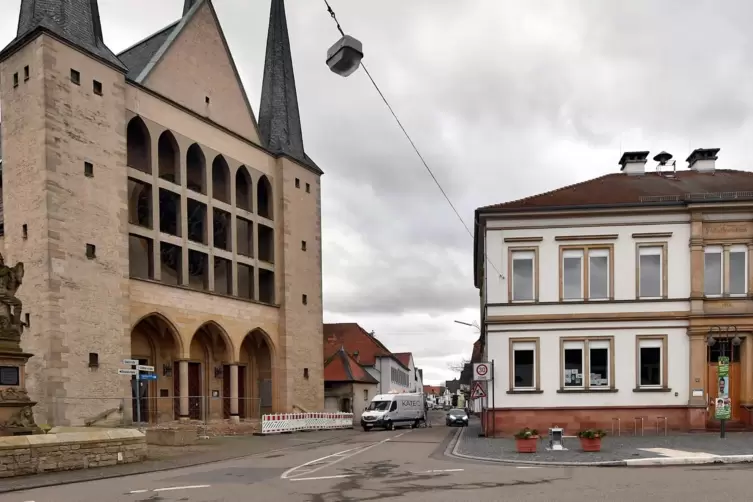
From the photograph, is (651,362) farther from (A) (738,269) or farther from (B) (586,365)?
(A) (738,269)

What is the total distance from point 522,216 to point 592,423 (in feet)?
27.4

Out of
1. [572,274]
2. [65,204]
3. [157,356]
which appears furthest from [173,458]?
[157,356]

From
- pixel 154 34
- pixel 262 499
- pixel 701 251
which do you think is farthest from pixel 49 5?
pixel 701 251

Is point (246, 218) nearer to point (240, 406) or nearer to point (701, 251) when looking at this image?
point (240, 406)

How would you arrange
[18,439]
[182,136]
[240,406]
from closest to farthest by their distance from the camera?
[18,439] < [182,136] < [240,406]

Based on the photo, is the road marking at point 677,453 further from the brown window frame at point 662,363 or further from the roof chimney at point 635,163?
the roof chimney at point 635,163

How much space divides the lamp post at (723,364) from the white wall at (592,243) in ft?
5.05

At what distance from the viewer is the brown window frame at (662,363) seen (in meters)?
26.5

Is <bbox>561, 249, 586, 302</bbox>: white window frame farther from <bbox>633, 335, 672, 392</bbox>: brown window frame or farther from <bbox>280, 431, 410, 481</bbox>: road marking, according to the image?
<bbox>280, 431, 410, 481</bbox>: road marking

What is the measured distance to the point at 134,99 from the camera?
112ft

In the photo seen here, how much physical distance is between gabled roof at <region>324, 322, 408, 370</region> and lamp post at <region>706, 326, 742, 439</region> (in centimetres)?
4417

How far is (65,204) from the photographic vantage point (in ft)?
94.9

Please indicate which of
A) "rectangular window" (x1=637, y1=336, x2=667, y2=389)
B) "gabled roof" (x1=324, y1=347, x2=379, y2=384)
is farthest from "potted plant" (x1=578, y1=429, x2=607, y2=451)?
"gabled roof" (x1=324, y1=347, x2=379, y2=384)

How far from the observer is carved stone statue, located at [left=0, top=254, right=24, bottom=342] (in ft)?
56.7
